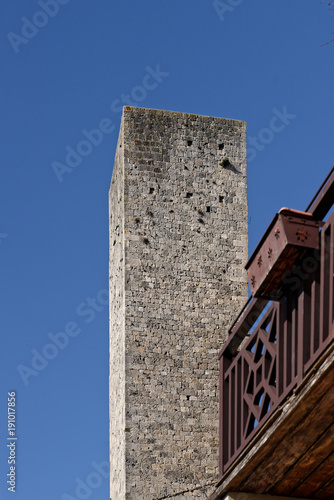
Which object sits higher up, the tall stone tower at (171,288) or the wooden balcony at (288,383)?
the tall stone tower at (171,288)

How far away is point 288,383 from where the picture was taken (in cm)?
1377

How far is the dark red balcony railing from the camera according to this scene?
42.9 ft

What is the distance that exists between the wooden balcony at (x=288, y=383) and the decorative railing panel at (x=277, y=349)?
0.01 meters

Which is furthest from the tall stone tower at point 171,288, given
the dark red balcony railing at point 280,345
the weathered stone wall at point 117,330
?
the dark red balcony railing at point 280,345

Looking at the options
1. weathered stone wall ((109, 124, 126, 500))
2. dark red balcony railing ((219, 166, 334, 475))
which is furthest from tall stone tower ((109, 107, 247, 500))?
dark red balcony railing ((219, 166, 334, 475))

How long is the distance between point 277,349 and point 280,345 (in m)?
0.07

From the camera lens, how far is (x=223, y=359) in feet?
54.2

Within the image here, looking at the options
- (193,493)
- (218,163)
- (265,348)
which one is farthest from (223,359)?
(218,163)

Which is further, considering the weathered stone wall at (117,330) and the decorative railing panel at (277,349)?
the weathered stone wall at (117,330)

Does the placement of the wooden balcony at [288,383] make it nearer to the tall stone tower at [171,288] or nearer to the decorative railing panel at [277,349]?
the decorative railing panel at [277,349]

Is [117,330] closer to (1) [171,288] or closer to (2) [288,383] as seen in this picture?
(1) [171,288]

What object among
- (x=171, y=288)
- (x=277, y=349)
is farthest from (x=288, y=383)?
(x=171, y=288)

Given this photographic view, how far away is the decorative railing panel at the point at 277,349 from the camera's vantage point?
13.1 meters

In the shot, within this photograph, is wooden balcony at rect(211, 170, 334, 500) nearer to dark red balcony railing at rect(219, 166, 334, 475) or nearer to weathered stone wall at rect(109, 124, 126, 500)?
dark red balcony railing at rect(219, 166, 334, 475)
